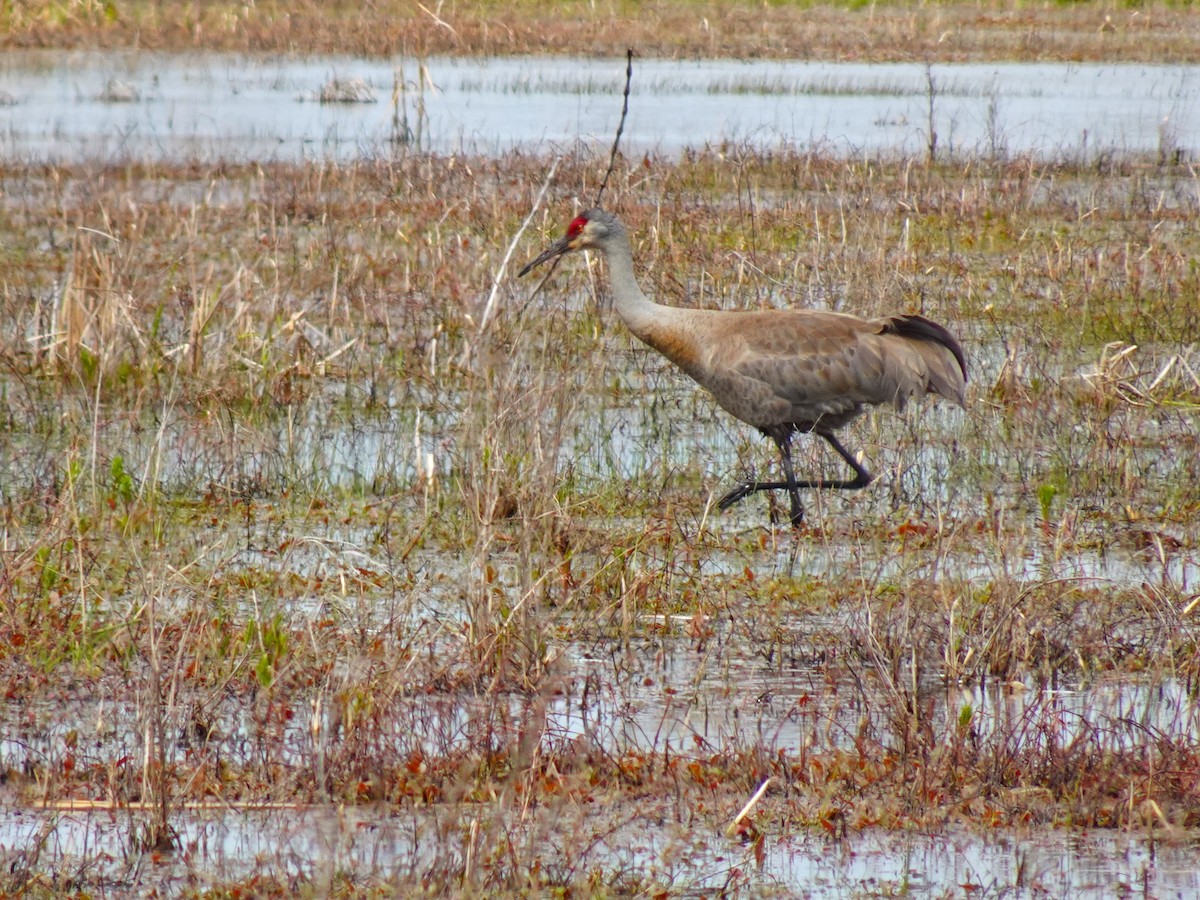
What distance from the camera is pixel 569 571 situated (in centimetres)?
520

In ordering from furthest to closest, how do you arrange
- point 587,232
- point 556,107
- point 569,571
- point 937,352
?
point 556,107, point 587,232, point 937,352, point 569,571

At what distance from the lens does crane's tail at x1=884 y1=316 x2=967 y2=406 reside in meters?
6.42

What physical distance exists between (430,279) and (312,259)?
881 millimetres

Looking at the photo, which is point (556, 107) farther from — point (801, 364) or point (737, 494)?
point (737, 494)

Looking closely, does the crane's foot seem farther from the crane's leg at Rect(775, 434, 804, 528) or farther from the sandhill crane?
the crane's leg at Rect(775, 434, 804, 528)

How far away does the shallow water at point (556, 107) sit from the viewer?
625 inches

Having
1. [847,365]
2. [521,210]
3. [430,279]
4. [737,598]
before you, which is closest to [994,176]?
[521,210]

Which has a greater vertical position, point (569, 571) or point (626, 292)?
point (626, 292)

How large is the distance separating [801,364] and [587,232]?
3.69 ft

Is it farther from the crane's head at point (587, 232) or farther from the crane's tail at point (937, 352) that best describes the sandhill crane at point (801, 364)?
the crane's head at point (587, 232)

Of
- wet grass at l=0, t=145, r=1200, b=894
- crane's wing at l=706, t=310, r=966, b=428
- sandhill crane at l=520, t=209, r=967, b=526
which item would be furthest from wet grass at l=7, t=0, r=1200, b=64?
crane's wing at l=706, t=310, r=966, b=428

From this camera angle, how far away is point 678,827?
3.67 m

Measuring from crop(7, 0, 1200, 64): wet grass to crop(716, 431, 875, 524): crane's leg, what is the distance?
1817 cm

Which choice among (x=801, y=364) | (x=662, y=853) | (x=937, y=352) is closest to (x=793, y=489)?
(x=801, y=364)
